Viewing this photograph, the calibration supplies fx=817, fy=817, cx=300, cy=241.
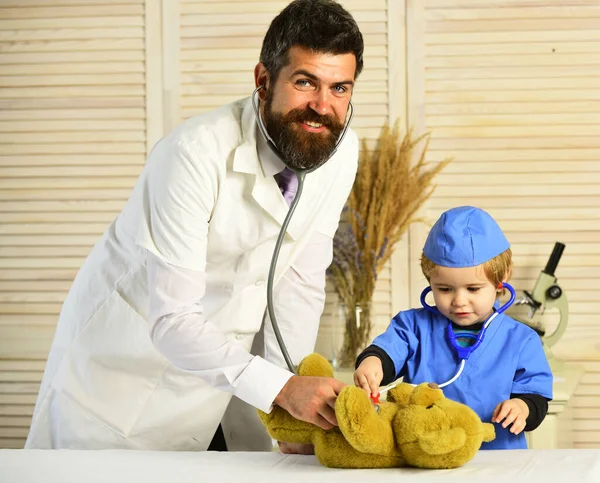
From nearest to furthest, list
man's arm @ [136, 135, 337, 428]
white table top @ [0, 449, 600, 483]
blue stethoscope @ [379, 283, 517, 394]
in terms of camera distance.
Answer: white table top @ [0, 449, 600, 483] → man's arm @ [136, 135, 337, 428] → blue stethoscope @ [379, 283, 517, 394]

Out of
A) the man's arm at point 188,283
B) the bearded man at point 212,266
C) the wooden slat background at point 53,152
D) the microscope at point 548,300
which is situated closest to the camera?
the man's arm at point 188,283

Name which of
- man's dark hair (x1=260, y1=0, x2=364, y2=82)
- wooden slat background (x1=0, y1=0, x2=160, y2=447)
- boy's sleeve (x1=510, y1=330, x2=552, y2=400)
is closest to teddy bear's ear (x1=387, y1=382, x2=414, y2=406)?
boy's sleeve (x1=510, y1=330, x2=552, y2=400)

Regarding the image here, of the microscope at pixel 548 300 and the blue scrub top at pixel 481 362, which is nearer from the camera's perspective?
the blue scrub top at pixel 481 362

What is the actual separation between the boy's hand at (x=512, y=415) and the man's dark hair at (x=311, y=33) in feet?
2.27

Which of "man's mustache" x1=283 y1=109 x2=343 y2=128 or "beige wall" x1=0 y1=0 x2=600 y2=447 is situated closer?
"man's mustache" x1=283 y1=109 x2=343 y2=128

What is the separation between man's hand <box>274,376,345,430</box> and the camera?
4.13 feet

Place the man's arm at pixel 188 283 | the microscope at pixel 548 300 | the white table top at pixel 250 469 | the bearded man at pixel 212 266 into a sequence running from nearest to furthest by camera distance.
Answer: the white table top at pixel 250 469 < the man's arm at pixel 188 283 < the bearded man at pixel 212 266 < the microscope at pixel 548 300

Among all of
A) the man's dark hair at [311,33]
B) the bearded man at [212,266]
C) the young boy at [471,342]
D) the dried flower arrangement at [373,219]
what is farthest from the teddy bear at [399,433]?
the dried flower arrangement at [373,219]

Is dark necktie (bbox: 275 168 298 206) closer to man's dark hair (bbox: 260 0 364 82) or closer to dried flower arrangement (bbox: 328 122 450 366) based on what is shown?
man's dark hair (bbox: 260 0 364 82)

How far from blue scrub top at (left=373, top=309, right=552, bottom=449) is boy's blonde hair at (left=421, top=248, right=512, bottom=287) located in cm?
8

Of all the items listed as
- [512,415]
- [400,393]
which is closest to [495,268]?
[512,415]

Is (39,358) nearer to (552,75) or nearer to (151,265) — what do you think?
(151,265)

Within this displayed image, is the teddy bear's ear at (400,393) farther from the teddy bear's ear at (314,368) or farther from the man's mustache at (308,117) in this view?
the man's mustache at (308,117)

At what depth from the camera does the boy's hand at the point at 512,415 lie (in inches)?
59.3
